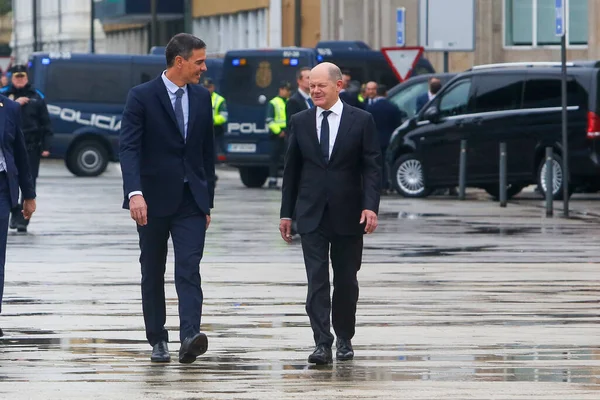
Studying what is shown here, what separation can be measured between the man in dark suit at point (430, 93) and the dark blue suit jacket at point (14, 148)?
61.7ft

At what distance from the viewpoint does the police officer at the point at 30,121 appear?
21.4 meters

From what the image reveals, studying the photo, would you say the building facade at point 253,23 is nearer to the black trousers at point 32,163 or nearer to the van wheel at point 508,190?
the van wheel at point 508,190

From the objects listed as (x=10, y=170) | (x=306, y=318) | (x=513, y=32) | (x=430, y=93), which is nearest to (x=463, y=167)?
(x=430, y=93)

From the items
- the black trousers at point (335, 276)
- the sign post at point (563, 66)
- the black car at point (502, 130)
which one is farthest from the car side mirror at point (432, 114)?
the black trousers at point (335, 276)

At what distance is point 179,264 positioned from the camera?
33.0 feet

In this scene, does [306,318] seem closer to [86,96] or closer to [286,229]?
[286,229]

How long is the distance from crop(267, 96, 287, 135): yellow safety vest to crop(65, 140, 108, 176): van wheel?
9622 mm

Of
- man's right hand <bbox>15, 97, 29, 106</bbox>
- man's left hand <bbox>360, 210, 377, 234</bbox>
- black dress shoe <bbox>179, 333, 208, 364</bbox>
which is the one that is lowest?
black dress shoe <bbox>179, 333, 208, 364</bbox>

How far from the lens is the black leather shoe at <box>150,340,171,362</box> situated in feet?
33.0

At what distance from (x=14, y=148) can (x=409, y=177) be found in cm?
1807

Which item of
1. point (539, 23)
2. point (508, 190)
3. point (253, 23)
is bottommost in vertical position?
point (508, 190)

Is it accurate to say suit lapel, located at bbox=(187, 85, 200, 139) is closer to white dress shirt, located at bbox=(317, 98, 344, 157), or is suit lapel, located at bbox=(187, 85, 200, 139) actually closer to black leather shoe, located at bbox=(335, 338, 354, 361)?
white dress shirt, located at bbox=(317, 98, 344, 157)

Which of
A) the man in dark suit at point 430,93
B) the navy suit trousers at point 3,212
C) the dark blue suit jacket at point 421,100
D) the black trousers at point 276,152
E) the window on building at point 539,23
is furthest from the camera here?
the window on building at point 539,23

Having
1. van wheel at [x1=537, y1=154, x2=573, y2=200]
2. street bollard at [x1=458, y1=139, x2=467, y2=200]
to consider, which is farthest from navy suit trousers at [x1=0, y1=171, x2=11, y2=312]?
street bollard at [x1=458, y1=139, x2=467, y2=200]
